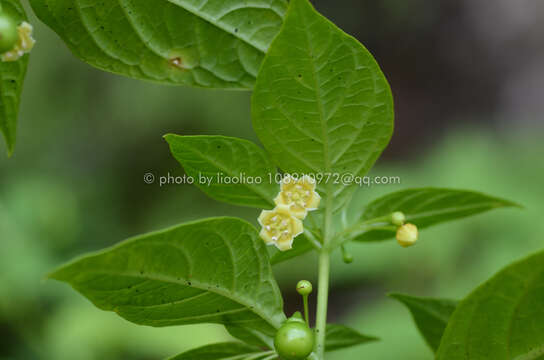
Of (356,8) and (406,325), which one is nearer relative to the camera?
(406,325)

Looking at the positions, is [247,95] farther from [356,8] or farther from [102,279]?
[102,279]

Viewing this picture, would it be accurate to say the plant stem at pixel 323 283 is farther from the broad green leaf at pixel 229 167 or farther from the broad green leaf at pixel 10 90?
the broad green leaf at pixel 10 90

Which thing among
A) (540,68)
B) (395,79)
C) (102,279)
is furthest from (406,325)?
(540,68)

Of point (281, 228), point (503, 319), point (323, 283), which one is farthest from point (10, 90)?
point (503, 319)

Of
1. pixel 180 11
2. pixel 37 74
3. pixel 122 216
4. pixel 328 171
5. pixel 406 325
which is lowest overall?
pixel 406 325

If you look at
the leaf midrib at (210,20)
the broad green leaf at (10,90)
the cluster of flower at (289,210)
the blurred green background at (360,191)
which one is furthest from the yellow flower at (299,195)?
the blurred green background at (360,191)

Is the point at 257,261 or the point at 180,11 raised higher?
the point at 180,11

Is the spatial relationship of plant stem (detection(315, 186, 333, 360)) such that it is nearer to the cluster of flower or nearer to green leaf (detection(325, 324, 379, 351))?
the cluster of flower

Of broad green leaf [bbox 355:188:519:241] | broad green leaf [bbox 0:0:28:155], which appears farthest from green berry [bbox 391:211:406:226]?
broad green leaf [bbox 0:0:28:155]
